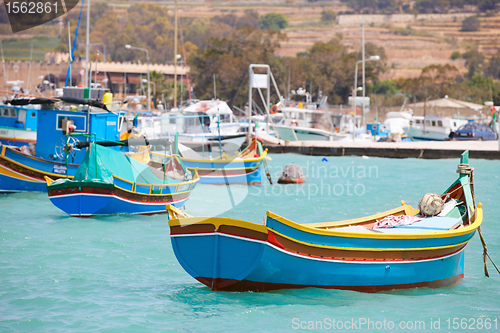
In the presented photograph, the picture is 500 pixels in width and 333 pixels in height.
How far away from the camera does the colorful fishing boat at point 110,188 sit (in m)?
16.0

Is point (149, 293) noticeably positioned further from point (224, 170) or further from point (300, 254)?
point (224, 170)

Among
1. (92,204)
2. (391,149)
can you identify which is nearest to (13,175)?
(92,204)

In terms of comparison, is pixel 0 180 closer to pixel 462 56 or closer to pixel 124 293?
pixel 124 293

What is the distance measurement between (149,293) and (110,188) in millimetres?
6376

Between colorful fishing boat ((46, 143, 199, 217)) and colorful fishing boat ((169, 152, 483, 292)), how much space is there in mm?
6986

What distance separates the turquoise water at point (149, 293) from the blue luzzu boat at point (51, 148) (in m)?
1.56

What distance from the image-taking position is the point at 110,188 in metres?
16.2

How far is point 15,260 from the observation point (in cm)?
1258

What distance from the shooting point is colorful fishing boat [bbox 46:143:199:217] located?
1602 centimetres

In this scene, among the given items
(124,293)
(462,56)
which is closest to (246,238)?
(124,293)

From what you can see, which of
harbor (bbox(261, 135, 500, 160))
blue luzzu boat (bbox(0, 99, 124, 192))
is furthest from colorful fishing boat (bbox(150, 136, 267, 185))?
harbor (bbox(261, 135, 500, 160))

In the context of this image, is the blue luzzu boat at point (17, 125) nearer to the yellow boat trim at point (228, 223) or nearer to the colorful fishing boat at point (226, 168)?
the colorful fishing boat at point (226, 168)

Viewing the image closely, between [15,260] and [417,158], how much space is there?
31.1 m

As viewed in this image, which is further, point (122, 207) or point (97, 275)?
point (122, 207)
